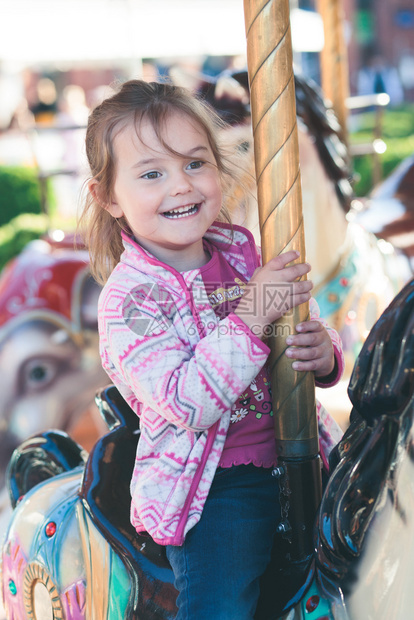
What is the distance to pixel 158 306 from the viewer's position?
127 centimetres

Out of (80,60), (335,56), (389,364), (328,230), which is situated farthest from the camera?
(80,60)

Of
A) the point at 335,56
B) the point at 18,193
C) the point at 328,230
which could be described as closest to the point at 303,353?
the point at 328,230

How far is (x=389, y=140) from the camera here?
11727 millimetres

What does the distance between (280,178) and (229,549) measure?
608mm

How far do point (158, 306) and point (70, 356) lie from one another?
7.15 feet

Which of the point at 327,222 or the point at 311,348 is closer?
the point at 311,348

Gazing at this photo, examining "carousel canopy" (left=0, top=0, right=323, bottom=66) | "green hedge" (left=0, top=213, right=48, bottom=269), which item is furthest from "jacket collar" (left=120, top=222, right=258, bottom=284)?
"green hedge" (left=0, top=213, right=48, bottom=269)

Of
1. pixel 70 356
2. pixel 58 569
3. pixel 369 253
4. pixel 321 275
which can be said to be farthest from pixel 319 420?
pixel 70 356

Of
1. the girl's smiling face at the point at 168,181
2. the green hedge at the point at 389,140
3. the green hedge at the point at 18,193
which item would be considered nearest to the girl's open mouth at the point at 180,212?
the girl's smiling face at the point at 168,181

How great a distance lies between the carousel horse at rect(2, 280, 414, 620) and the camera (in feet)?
3.34

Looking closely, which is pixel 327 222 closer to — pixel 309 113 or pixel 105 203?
pixel 309 113

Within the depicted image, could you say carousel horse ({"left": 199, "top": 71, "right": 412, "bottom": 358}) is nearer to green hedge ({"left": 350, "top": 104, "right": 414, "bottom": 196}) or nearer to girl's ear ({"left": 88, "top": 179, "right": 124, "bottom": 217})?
girl's ear ({"left": 88, "top": 179, "right": 124, "bottom": 217})

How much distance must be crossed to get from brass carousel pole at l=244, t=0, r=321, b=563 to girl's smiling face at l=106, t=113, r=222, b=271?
118mm

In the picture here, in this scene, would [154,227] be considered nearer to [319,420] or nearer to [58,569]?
[319,420]
